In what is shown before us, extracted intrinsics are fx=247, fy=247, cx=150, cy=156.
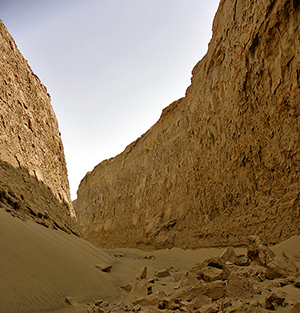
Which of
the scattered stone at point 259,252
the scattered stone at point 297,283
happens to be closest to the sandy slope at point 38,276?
the scattered stone at point 297,283

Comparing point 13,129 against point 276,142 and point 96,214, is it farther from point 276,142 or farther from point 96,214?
point 96,214

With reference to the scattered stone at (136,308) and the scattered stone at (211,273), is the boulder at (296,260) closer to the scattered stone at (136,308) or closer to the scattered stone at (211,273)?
the scattered stone at (211,273)

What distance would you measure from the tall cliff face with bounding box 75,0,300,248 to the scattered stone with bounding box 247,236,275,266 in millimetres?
1512

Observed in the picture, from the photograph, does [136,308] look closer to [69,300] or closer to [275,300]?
[69,300]

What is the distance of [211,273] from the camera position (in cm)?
355

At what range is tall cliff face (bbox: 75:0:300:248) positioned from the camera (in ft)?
21.5

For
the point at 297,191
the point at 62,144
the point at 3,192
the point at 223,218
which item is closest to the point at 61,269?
the point at 3,192

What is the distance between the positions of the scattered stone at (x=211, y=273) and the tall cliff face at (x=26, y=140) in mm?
4237

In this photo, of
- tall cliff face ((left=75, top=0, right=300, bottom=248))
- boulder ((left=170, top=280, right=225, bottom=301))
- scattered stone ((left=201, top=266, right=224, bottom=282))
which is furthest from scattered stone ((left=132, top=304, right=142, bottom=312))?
tall cliff face ((left=75, top=0, right=300, bottom=248))

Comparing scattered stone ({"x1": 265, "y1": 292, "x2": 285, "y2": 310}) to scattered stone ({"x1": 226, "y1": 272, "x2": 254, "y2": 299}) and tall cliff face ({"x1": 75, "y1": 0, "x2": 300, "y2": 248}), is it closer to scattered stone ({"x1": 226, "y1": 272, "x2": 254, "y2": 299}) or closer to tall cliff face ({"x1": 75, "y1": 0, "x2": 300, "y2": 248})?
scattered stone ({"x1": 226, "y1": 272, "x2": 254, "y2": 299})

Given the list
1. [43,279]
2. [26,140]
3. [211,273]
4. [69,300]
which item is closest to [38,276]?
[43,279]

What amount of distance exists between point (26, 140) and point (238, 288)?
323 inches

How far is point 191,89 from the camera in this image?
14.0 meters

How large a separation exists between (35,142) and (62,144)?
2.89 metres
